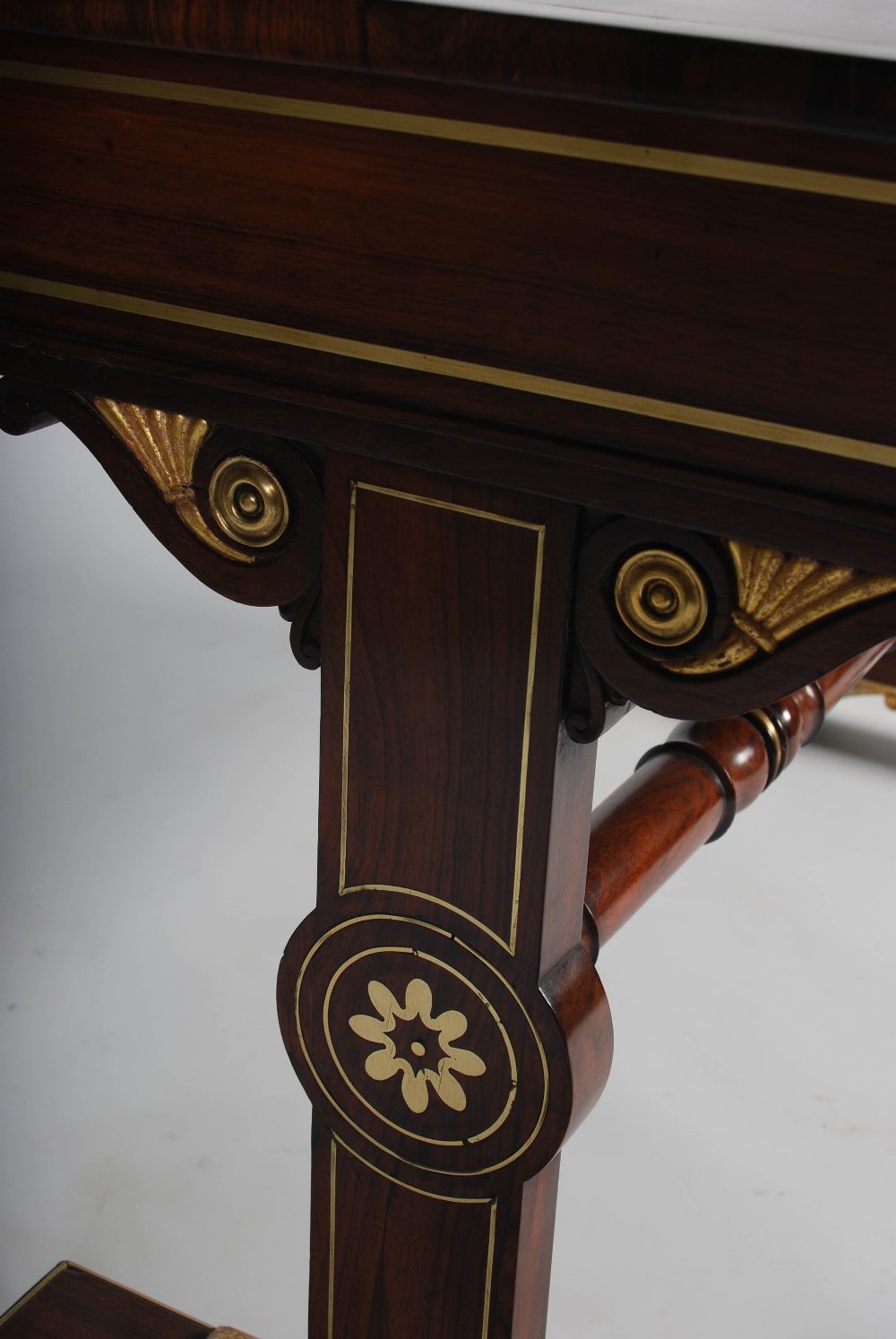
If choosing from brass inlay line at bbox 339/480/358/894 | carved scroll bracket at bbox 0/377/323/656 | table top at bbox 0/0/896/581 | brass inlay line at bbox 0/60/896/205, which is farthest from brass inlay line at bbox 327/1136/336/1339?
brass inlay line at bbox 0/60/896/205

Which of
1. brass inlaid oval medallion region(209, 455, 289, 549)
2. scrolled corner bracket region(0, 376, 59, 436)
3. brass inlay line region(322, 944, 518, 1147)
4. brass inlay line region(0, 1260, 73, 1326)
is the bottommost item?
brass inlay line region(0, 1260, 73, 1326)

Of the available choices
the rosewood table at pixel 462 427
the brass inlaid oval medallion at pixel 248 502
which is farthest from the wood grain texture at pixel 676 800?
the brass inlaid oval medallion at pixel 248 502

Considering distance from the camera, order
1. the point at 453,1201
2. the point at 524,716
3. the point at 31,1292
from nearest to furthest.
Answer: the point at 524,716 < the point at 453,1201 < the point at 31,1292

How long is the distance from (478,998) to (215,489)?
0.26 meters

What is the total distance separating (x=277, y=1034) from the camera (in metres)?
1.52

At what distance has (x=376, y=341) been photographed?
1.92 feet

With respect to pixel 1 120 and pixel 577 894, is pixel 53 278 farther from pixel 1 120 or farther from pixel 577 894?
pixel 577 894

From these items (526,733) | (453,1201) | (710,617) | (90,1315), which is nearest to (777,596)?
(710,617)

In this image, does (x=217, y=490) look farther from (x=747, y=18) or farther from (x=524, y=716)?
(x=747, y=18)

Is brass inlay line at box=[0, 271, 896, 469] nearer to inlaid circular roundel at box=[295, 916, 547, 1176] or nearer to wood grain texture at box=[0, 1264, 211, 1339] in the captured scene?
inlaid circular roundel at box=[295, 916, 547, 1176]

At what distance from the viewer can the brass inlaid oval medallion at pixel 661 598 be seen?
573 millimetres

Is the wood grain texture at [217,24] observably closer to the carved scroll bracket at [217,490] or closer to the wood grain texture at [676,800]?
the carved scroll bracket at [217,490]

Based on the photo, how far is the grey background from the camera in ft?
4.23

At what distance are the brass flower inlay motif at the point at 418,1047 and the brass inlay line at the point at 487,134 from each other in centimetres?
38
